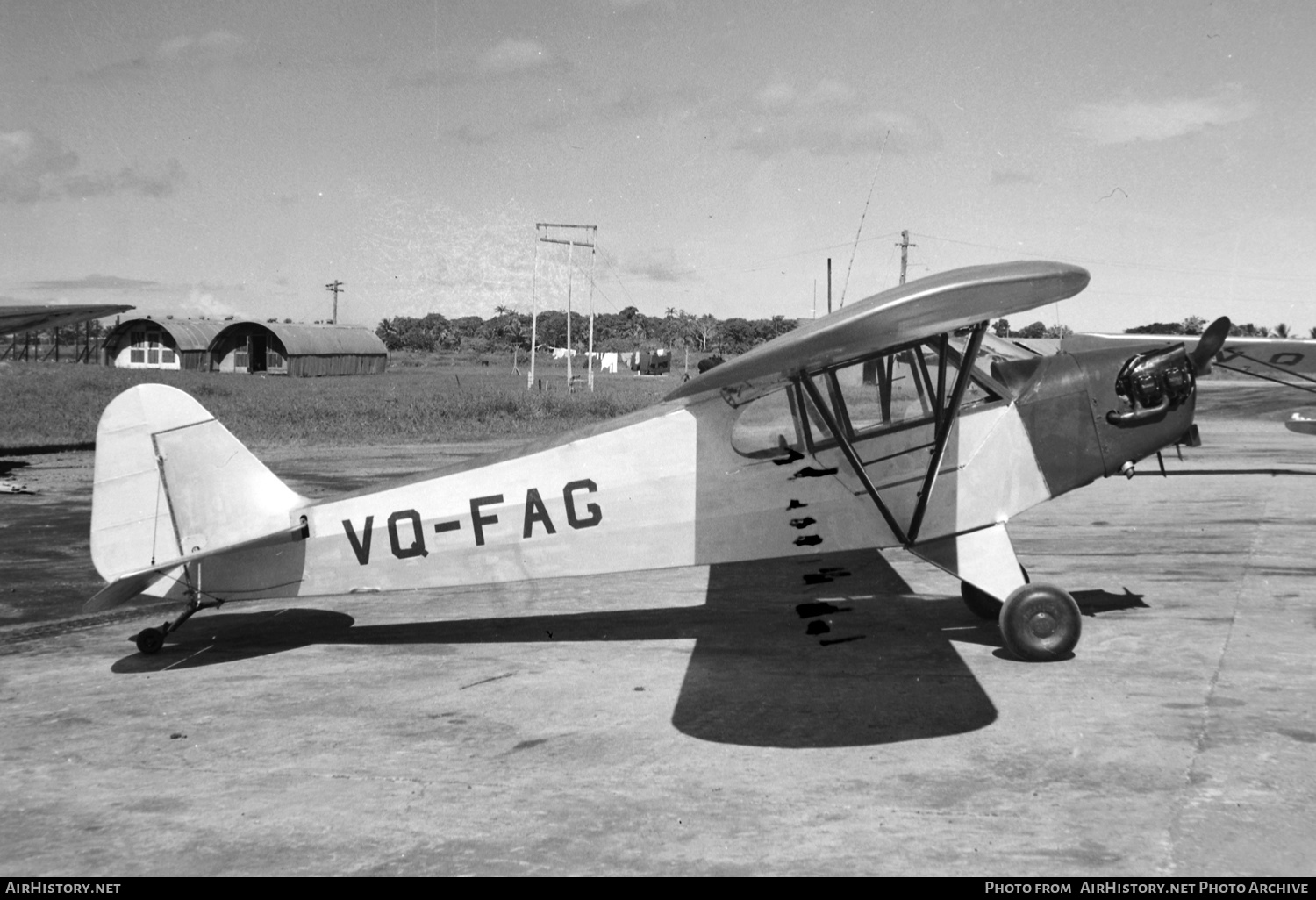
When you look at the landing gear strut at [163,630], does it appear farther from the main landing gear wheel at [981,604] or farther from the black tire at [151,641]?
the main landing gear wheel at [981,604]

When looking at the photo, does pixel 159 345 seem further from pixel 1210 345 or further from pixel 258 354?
pixel 1210 345

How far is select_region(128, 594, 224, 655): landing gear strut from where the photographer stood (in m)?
7.65

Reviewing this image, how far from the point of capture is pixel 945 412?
7.20m

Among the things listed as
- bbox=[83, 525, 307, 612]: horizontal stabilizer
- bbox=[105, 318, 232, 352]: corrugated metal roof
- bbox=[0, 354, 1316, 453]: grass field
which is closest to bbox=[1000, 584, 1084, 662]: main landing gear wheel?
bbox=[83, 525, 307, 612]: horizontal stabilizer

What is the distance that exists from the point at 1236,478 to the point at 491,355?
279 feet

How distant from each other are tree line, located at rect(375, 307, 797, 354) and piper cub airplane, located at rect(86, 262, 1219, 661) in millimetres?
100334

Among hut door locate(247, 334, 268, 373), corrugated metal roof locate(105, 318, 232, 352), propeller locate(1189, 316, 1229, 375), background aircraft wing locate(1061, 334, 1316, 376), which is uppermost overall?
corrugated metal roof locate(105, 318, 232, 352)

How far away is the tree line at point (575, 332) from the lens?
116938 millimetres

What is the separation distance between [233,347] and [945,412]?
7269cm

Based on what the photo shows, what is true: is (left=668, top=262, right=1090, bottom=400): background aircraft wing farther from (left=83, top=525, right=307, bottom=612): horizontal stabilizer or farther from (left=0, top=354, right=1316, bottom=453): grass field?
→ (left=0, top=354, right=1316, bottom=453): grass field

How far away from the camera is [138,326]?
7256cm

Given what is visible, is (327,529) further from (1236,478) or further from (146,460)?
(1236,478)

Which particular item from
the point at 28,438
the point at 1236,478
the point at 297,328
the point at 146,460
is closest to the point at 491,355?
the point at 297,328

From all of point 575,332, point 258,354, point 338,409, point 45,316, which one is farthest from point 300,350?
point 575,332
